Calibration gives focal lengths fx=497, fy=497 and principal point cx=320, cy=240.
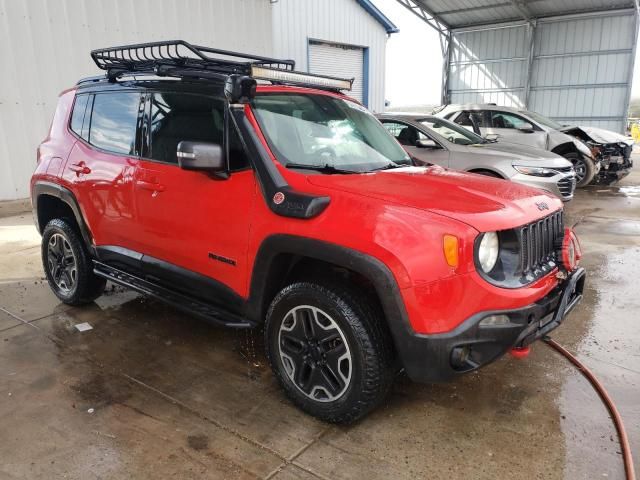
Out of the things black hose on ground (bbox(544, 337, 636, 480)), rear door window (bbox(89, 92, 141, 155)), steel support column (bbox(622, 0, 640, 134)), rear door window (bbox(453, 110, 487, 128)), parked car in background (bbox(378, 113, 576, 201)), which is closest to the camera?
black hose on ground (bbox(544, 337, 636, 480))

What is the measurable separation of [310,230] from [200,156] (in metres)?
0.77

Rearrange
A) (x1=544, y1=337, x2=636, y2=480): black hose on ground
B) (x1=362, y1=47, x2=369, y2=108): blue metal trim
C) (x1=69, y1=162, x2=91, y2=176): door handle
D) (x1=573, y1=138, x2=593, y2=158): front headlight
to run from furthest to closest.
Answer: (x1=362, y1=47, x2=369, y2=108): blue metal trim
(x1=573, y1=138, x2=593, y2=158): front headlight
(x1=69, y1=162, x2=91, y2=176): door handle
(x1=544, y1=337, x2=636, y2=480): black hose on ground

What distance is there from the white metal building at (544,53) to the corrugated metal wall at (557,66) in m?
0.03

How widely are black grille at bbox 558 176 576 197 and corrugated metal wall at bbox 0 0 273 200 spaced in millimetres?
8568

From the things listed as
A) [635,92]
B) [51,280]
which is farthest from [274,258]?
[635,92]

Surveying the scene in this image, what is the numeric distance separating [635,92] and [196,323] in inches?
802

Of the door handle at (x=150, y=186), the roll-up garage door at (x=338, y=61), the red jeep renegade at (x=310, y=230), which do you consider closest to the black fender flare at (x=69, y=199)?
the red jeep renegade at (x=310, y=230)

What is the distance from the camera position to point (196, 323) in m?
4.11

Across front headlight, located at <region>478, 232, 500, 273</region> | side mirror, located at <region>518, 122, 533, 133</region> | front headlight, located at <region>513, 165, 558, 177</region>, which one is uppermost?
side mirror, located at <region>518, 122, 533, 133</region>

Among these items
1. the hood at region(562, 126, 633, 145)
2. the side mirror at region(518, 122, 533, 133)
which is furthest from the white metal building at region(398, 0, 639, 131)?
the side mirror at region(518, 122, 533, 133)

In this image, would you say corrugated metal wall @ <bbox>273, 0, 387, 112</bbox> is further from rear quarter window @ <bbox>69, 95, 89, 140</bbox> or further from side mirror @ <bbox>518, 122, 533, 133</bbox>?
rear quarter window @ <bbox>69, 95, 89, 140</bbox>

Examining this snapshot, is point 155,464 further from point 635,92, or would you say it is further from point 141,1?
point 635,92

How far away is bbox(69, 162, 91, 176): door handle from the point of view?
12.8ft

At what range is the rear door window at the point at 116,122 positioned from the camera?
359 cm
